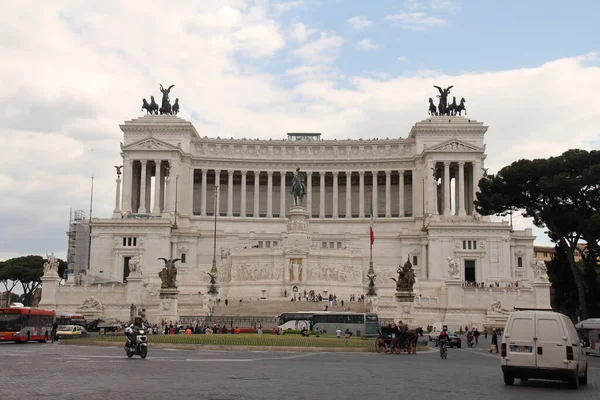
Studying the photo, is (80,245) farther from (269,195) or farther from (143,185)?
(269,195)

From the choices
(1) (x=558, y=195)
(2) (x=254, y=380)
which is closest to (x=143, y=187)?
(1) (x=558, y=195)

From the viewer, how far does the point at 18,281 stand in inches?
5182

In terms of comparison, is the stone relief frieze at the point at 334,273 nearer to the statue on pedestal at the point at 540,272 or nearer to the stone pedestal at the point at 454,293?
the stone pedestal at the point at 454,293

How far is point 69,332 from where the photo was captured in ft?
188

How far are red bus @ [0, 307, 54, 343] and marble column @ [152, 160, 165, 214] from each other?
60017 millimetres

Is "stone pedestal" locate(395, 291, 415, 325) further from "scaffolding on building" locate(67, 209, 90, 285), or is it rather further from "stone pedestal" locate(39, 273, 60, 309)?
"scaffolding on building" locate(67, 209, 90, 285)

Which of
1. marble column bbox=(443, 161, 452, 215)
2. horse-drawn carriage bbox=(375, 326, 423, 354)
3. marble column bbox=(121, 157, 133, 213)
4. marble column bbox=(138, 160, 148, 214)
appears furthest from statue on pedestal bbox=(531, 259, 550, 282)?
marble column bbox=(121, 157, 133, 213)

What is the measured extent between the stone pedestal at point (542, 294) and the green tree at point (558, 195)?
587 centimetres

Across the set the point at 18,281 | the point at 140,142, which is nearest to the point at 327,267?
the point at 140,142

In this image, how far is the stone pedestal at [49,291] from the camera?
257ft

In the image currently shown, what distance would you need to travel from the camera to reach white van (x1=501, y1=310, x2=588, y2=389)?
76.0ft

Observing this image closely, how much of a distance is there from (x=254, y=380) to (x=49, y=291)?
198 ft

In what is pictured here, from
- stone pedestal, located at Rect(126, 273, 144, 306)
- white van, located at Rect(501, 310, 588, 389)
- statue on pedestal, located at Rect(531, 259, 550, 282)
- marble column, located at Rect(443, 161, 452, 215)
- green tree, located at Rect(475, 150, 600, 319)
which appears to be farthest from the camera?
marble column, located at Rect(443, 161, 452, 215)

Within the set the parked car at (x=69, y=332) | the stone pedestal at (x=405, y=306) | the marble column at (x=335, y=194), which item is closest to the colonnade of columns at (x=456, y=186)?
the marble column at (x=335, y=194)
